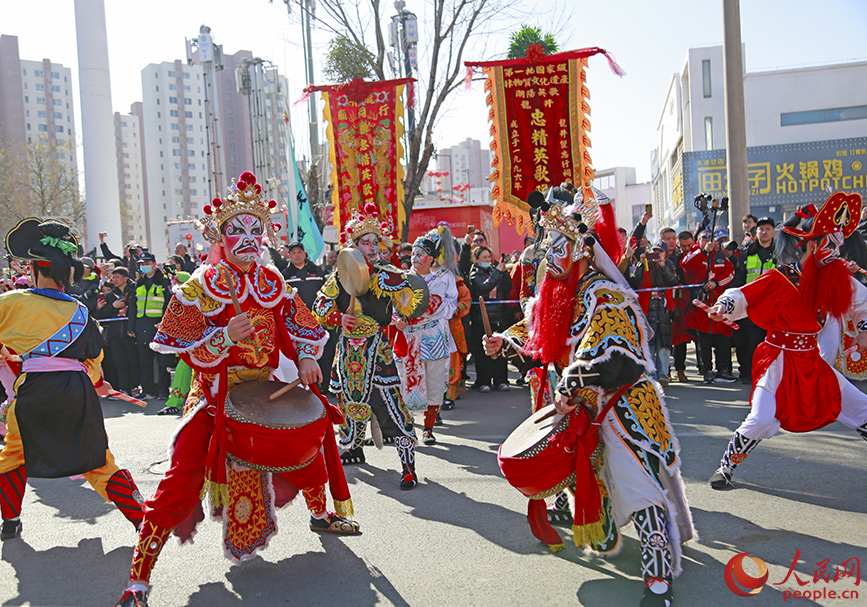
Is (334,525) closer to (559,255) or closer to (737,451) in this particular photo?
(559,255)

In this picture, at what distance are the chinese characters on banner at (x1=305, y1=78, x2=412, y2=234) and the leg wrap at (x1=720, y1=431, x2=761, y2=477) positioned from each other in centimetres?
725

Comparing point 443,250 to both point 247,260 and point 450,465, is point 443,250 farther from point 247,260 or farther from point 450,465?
point 247,260

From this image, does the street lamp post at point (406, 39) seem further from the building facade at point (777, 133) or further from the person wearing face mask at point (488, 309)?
the building facade at point (777, 133)

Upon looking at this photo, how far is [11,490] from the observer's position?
13.9 feet

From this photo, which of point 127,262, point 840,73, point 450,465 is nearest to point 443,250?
point 450,465

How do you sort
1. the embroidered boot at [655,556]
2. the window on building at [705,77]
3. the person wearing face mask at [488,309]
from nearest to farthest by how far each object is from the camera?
the embroidered boot at [655,556]
the person wearing face mask at [488,309]
the window on building at [705,77]

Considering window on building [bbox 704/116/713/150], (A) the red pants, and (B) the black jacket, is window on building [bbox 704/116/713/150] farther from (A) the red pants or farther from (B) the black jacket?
(A) the red pants

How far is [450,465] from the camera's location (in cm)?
570

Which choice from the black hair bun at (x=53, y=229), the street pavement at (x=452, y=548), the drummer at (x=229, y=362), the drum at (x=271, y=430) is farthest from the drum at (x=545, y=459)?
the black hair bun at (x=53, y=229)

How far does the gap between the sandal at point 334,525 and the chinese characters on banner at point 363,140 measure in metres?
7.15

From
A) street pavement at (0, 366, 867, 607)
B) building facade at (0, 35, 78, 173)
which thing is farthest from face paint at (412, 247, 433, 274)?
building facade at (0, 35, 78, 173)

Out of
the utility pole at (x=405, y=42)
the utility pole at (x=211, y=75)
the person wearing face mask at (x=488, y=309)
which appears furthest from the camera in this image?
the utility pole at (x=211, y=75)

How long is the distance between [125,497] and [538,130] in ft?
24.0

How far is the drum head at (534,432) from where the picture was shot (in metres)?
3.25
